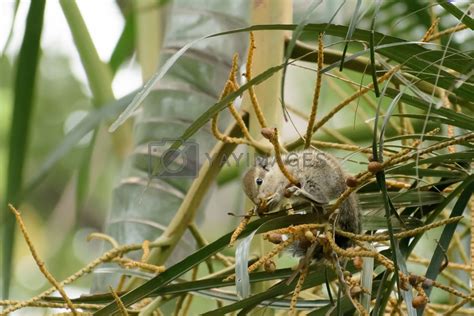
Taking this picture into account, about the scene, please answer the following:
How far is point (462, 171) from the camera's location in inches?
36.9

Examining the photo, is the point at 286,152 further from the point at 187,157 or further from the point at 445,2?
the point at 187,157

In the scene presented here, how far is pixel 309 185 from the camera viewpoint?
40.3 inches

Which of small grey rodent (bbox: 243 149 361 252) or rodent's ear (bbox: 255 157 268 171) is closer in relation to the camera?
small grey rodent (bbox: 243 149 361 252)

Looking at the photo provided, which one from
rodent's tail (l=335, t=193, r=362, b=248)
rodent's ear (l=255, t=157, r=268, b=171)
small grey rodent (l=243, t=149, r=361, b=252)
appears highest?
rodent's ear (l=255, t=157, r=268, b=171)

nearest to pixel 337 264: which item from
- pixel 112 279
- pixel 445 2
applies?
pixel 445 2

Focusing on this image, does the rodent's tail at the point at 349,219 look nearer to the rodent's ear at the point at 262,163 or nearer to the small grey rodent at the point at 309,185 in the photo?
the small grey rodent at the point at 309,185

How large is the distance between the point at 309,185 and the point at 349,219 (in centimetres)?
6

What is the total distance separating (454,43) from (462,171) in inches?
28.7

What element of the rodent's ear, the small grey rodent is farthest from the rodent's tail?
the rodent's ear

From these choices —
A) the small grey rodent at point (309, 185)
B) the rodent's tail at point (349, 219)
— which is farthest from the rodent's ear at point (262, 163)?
the rodent's tail at point (349, 219)

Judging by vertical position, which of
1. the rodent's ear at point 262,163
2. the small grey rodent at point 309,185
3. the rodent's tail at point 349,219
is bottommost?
the rodent's tail at point 349,219

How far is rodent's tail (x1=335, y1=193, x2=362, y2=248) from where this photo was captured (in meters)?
0.98

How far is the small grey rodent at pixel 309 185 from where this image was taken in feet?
3.23

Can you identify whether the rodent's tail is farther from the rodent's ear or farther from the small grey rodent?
the rodent's ear
